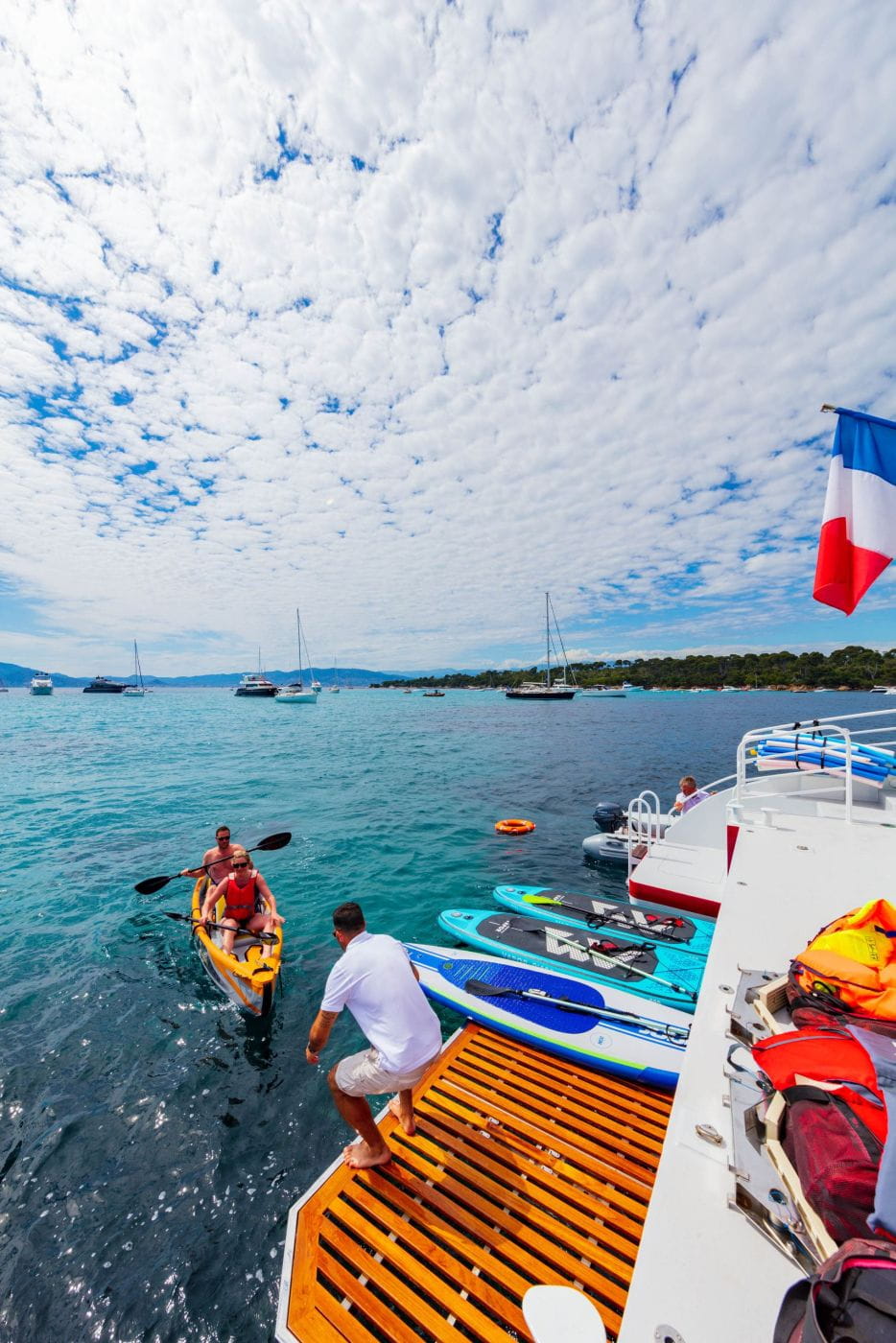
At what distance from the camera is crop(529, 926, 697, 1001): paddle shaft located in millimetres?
7035

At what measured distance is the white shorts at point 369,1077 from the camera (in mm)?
4195

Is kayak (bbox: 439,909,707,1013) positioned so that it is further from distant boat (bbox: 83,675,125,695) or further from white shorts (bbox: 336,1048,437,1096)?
distant boat (bbox: 83,675,125,695)

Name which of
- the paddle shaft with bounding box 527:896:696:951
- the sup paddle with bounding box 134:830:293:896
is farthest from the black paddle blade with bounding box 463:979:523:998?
the sup paddle with bounding box 134:830:293:896

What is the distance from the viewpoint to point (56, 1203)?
16.1ft

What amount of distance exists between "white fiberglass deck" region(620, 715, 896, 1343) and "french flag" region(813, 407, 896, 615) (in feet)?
9.80

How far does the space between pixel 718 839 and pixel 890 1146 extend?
1028cm

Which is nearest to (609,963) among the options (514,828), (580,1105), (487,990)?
(487,990)

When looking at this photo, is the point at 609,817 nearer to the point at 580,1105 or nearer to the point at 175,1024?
the point at 580,1105

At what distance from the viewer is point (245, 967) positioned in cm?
723

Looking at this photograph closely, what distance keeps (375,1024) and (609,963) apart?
5.05 metres

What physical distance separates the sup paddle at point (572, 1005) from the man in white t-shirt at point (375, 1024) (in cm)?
273

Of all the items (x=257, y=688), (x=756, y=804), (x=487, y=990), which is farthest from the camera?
(x=257, y=688)

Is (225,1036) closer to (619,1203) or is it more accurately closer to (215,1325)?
(215,1325)

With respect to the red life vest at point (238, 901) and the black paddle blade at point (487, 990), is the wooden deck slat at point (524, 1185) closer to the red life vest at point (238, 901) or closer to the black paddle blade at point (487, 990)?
the black paddle blade at point (487, 990)
